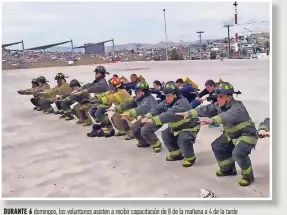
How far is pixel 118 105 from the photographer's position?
8.25 ft

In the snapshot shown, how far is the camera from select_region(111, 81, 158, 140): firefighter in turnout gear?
2.42 meters

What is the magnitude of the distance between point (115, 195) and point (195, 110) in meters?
0.56

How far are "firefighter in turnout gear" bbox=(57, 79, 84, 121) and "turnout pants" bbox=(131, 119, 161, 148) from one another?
34 cm

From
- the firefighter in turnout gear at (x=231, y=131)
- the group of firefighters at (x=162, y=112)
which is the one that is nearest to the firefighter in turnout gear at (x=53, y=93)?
the group of firefighters at (x=162, y=112)

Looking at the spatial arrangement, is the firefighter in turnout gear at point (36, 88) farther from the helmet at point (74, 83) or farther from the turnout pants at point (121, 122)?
the turnout pants at point (121, 122)

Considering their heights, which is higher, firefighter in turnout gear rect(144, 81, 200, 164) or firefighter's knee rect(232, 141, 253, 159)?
firefighter in turnout gear rect(144, 81, 200, 164)

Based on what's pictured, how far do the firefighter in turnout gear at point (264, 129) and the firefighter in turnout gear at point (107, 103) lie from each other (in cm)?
70

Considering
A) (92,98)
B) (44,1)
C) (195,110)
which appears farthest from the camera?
(92,98)

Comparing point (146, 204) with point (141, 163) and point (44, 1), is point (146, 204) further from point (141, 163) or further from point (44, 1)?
point (44, 1)

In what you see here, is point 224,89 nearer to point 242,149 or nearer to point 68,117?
point 242,149

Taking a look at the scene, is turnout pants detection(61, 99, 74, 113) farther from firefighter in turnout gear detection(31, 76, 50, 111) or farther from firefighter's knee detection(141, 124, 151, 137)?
firefighter's knee detection(141, 124, 151, 137)

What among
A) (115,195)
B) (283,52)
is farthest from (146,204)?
(283,52)

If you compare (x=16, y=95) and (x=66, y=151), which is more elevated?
(x=16, y=95)

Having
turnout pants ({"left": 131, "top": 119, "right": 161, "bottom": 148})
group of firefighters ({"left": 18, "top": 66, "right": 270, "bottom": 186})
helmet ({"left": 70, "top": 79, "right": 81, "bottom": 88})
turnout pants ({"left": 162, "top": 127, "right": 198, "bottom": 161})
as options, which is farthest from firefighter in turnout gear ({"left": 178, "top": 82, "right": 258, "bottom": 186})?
helmet ({"left": 70, "top": 79, "right": 81, "bottom": 88})
